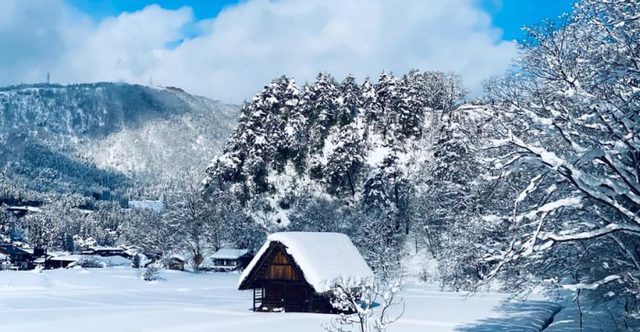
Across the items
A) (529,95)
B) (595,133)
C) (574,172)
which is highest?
(529,95)

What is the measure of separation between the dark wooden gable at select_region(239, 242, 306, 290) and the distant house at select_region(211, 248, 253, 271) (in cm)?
3218

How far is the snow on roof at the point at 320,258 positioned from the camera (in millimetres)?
30453

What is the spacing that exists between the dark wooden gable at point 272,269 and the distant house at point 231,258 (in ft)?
106

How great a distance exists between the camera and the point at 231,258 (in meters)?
65.1

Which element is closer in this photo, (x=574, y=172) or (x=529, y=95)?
(x=574, y=172)

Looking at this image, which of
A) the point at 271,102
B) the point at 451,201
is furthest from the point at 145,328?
the point at 271,102

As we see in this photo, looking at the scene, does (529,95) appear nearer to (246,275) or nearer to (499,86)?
(499,86)

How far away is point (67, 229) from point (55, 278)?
327ft

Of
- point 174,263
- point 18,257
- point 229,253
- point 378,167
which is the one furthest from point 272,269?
point 18,257

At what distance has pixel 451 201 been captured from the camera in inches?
2035

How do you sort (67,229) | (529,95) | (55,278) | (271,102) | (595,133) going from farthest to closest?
(67,229) → (271,102) → (55,278) → (529,95) → (595,133)

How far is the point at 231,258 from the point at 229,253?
997 millimetres

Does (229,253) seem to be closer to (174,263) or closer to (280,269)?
(174,263)

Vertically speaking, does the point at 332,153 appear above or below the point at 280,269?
above
